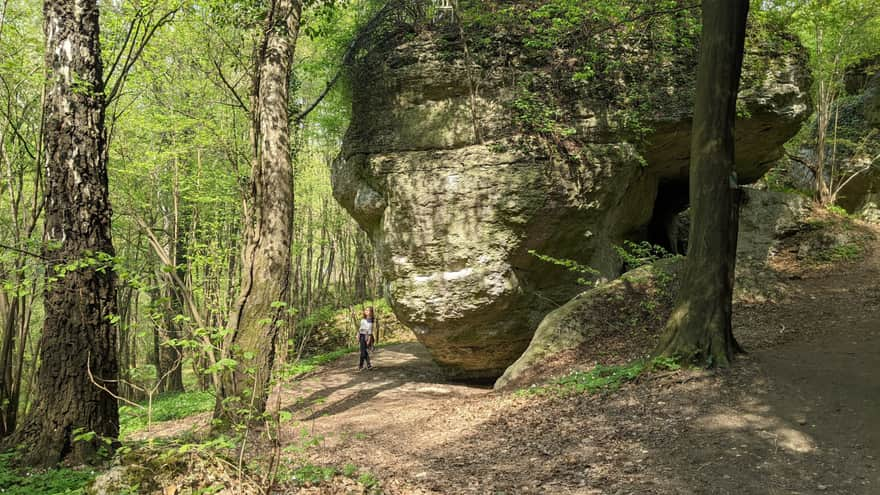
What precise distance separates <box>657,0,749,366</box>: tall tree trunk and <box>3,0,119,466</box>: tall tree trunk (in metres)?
6.39

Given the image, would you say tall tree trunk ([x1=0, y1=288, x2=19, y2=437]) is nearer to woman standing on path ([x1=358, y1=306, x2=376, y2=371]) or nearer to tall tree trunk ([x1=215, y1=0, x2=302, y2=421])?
tall tree trunk ([x1=215, y1=0, x2=302, y2=421])

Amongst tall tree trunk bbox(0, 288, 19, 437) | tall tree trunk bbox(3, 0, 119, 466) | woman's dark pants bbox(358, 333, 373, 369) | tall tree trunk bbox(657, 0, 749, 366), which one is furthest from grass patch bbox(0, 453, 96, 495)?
woman's dark pants bbox(358, 333, 373, 369)

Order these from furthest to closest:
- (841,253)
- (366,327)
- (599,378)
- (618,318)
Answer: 1. (366,327)
2. (841,253)
3. (618,318)
4. (599,378)

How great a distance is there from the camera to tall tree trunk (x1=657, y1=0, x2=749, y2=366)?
605 centimetres

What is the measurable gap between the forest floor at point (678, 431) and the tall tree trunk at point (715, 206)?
0.43m

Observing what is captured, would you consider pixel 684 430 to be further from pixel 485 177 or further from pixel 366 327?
pixel 366 327

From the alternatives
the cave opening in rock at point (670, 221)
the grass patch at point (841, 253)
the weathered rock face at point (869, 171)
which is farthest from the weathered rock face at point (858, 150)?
the grass patch at point (841, 253)

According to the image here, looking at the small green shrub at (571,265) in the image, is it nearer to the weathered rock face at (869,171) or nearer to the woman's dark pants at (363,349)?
the woman's dark pants at (363,349)

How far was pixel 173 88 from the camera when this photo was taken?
43.7 ft

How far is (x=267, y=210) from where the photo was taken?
6.93 metres

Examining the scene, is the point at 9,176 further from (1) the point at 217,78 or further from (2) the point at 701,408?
(2) the point at 701,408

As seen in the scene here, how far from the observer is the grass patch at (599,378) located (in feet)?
20.5

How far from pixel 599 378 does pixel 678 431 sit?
6.48ft

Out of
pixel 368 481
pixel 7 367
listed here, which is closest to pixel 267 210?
pixel 368 481
